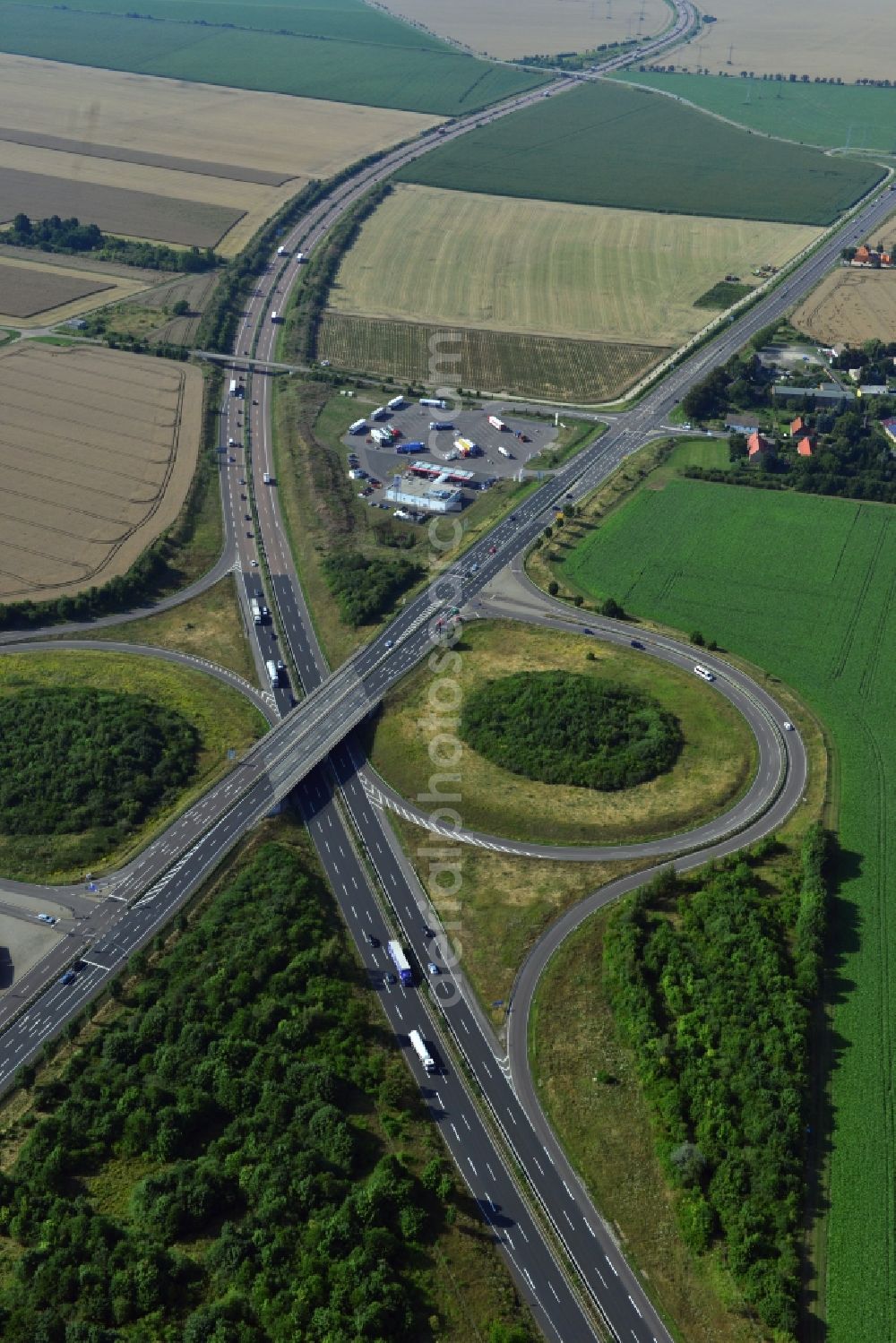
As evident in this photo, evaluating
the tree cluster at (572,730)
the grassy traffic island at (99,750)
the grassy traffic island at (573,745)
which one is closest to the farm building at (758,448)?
the grassy traffic island at (573,745)

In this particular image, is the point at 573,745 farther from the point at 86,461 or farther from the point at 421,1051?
the point at 86,461

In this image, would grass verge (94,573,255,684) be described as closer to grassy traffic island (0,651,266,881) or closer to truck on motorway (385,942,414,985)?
grassy traffic island (0,651,266,881)

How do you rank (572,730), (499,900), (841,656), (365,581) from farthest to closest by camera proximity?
(365,581) → (841,656) → (572,730) → (499,900)

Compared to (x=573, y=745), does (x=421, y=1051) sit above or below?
below

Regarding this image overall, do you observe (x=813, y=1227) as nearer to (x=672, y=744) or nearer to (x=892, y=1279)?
(x=892, y=1279)

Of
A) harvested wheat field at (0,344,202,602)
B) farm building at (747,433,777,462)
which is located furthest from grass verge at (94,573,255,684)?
farm building at (747,433,777,462)

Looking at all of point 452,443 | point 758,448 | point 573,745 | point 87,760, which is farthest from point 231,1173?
point 758,448
